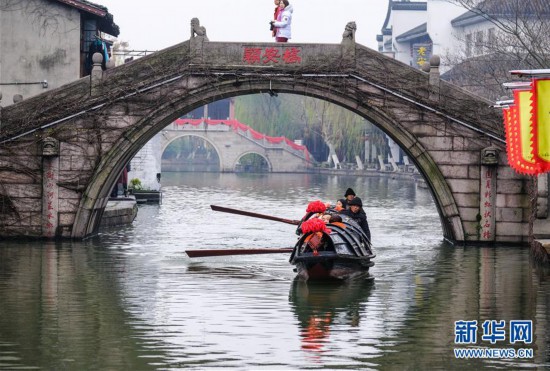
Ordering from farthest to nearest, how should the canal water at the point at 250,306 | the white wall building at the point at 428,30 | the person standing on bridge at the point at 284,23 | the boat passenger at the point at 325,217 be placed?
the white wall building at the point at 428,30 < the person standing on bridge at the point at 284,23 < the boat passenger at the point at 325,217 < the canal water at the point at 250,306

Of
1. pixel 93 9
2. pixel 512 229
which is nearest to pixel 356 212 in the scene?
pixel 512 229

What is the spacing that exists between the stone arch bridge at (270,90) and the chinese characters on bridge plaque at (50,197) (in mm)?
27

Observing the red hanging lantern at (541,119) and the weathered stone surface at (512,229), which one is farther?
the weathered stone surface at (512,229)

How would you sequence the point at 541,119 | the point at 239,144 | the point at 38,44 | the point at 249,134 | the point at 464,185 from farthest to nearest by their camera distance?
the point at 239,144
the point at 249,134
the point at 38,44
the point at 464,185
the point at 541,119

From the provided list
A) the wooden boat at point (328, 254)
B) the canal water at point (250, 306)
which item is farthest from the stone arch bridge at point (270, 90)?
the wooden boat at point (328, 254)

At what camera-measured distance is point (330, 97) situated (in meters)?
27.8

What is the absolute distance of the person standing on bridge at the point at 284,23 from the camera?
1094 inches

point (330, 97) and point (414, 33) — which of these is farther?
point (414, 33)

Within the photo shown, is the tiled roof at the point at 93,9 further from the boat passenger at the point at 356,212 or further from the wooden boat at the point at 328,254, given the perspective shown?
the wooden boat at the point at 328,254

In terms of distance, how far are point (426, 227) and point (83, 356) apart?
70.3 feet

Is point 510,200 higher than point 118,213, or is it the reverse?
point 510,200

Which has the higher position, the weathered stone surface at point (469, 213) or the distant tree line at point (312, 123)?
the distant tree line at point (312, 123)

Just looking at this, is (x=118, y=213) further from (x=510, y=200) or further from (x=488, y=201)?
(x=510, y=200)

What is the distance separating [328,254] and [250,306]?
302 centimetres
